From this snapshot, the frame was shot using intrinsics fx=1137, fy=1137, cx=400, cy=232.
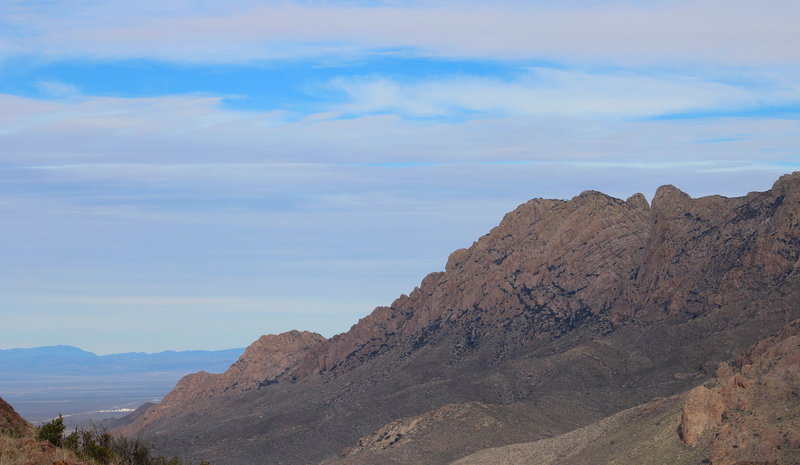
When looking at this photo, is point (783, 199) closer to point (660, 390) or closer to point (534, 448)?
point (660, 390)

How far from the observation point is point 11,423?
41.1 metres

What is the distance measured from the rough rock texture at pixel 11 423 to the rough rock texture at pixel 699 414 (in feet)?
240

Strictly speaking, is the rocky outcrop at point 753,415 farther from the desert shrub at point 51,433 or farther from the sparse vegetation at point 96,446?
the desert shrub at point 51,433

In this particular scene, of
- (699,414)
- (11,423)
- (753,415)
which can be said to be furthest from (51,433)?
(753,415)

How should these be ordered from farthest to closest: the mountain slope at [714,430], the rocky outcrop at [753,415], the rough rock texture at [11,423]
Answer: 1. the mountain slope at [714,430]
2. the rocky outcrop at [753,415]
3. the rough rock texture at [11,423]

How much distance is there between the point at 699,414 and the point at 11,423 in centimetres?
7572

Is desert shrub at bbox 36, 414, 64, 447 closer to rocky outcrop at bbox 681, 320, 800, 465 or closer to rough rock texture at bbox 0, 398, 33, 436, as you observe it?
rough rock texture at bbox 0, 398, 33, 436

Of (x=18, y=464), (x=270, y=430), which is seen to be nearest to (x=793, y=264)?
(x=270, y=430)

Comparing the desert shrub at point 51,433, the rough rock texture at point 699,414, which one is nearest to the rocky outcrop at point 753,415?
the rough rock texture at point 699,414

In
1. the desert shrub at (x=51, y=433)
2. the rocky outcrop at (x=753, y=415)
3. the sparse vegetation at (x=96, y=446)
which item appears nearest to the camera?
the sparse vegetation at (x=96, y=446)

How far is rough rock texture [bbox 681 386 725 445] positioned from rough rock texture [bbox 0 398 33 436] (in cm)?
7324

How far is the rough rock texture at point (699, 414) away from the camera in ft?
337

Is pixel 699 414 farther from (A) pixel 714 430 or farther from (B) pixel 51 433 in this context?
(B) pixel 51 433

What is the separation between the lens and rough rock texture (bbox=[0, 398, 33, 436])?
39812 millimetres
